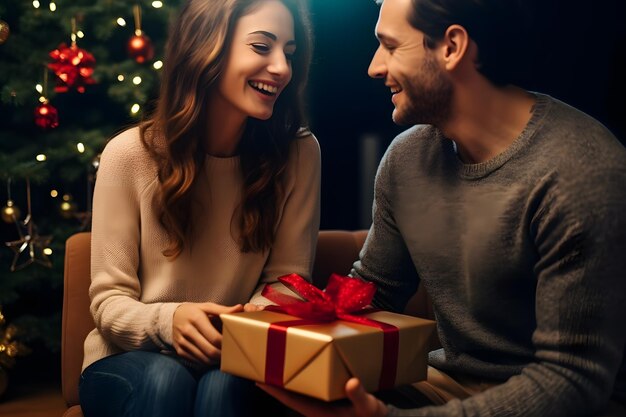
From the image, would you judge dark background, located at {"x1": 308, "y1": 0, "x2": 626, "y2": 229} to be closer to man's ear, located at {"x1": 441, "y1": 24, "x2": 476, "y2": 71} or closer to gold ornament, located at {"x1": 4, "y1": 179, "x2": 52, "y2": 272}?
gold ornament, located at {"x1": 4, "y1": 179, "x2": 52, "y2": 272}

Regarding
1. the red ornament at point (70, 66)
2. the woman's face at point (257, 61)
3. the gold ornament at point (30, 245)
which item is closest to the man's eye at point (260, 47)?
the woman's face at point (257, 61)

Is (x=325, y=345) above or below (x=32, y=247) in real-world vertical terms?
above

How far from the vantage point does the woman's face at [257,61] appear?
1.97 metres

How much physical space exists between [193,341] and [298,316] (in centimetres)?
28

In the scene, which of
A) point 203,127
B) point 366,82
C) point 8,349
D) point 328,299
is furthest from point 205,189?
point 366,82

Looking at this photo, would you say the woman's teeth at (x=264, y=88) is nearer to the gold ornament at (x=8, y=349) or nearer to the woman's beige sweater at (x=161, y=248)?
the woman's beige sweater at (x=161, y=248)

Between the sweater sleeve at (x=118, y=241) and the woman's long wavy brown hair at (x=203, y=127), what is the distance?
0.16ft

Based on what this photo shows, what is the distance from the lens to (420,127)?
1.97 meters

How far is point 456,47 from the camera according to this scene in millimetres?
1735

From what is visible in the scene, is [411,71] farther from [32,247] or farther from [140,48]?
[32,247]

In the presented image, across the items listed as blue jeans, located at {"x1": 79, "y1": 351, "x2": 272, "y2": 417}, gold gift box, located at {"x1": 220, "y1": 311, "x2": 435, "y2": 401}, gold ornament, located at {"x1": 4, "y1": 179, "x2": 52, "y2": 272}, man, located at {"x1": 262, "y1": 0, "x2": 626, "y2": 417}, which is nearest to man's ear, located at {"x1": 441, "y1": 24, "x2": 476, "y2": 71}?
man, located at {"x1": 262, "y1": 0, "x2": 626, "y2": 417}

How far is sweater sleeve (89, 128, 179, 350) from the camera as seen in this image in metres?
1.92

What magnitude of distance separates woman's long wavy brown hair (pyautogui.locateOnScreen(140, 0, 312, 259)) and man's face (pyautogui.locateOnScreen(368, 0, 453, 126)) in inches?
13.3

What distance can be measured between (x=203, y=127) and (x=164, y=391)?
2.12 ft
